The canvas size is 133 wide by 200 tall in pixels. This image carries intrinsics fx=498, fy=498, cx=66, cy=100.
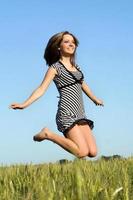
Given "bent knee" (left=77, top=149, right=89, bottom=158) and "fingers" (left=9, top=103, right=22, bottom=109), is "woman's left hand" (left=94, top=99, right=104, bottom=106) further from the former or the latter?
"fingers" (left=9, top=103, right=22, bottom=109)

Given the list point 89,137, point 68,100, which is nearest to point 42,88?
point 68,100

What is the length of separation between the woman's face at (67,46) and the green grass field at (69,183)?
2061 mm

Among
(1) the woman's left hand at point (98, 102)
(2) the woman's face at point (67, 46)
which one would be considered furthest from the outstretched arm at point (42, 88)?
(1) the woman's left hand at point (98, 102)

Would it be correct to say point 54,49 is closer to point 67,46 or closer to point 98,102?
point 67,46

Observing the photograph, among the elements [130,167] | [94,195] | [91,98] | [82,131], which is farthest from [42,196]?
[91,98]

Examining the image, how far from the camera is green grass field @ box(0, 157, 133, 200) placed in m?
1.30

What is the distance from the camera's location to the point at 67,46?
585cm

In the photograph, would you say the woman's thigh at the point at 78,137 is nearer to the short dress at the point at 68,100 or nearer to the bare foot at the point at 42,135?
the short dress at the point at 68,100

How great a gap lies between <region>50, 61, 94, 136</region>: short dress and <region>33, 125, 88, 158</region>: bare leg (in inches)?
2.9

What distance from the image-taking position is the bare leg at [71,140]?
5.38 m

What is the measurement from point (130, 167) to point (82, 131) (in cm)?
172

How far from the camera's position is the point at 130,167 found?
3789 millimetres

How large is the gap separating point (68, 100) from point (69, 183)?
3.56 meters

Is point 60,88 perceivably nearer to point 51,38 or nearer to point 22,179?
point 51,38
